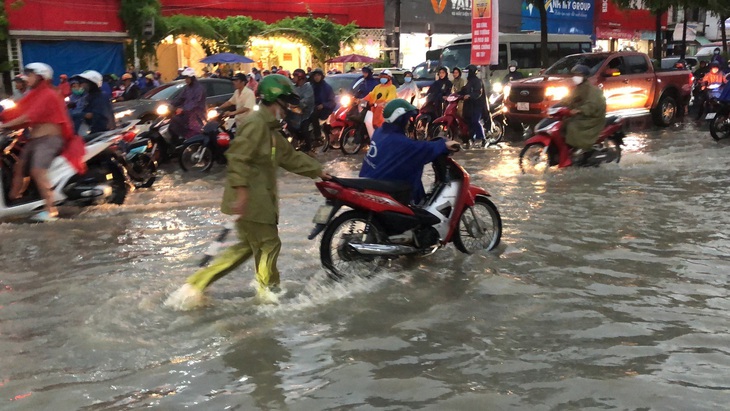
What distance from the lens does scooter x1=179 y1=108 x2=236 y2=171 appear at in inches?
466

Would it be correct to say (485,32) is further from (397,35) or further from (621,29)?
(621,29)

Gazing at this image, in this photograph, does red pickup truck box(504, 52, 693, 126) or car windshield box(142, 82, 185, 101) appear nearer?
car windshield box(142, 82, 185, 101)

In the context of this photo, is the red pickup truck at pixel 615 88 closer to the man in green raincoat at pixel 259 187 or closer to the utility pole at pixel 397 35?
the man in green raincoat at pixel 259 187

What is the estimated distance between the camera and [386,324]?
16.5 ft

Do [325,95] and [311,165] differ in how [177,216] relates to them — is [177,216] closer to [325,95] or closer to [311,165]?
[311,165]

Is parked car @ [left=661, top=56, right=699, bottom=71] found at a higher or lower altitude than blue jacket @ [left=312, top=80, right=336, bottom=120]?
higher

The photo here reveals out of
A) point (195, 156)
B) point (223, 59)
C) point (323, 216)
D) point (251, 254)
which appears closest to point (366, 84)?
point (195, 156)

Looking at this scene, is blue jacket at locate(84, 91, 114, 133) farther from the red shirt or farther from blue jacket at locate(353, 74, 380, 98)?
blue jacket at locate(353, 74, 380, 98)

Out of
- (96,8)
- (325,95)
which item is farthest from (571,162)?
(96,8)

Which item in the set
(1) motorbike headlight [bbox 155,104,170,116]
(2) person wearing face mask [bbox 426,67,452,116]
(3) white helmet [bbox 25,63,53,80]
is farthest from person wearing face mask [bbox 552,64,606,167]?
(3) white helmet [bbox 25,63,53,80]

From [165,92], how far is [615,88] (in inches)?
389

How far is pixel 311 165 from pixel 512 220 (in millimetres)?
3652

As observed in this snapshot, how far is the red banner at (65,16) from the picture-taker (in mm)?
20859

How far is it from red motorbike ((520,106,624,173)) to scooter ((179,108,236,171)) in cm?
476
